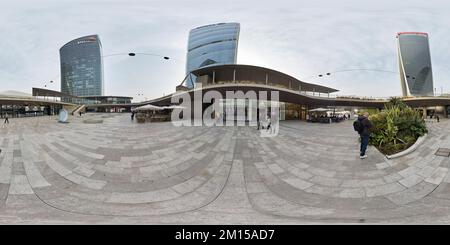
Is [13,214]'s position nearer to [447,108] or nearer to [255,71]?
[255,71]

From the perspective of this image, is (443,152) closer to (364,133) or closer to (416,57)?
(364,133)

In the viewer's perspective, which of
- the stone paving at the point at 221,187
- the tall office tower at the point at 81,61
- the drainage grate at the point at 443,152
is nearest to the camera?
the stone paving at the point at 221,187

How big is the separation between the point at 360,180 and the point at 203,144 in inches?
228

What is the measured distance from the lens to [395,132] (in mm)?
7621

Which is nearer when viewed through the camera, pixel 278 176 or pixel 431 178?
pixel 431 178

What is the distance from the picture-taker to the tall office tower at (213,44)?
5575 cm

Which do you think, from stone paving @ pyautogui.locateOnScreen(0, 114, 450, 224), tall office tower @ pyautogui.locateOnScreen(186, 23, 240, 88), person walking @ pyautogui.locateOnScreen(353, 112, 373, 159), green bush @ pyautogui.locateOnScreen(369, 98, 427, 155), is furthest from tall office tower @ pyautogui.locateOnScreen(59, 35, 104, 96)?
green bush @ pyautogui.locateOnScreen(369, 98, 427, 155)

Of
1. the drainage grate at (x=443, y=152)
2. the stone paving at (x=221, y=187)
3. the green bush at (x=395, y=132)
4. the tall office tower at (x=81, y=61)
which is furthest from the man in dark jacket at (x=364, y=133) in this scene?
the tall office tower at (x=81, y=61)

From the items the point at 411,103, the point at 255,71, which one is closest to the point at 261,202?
the point at 255,71

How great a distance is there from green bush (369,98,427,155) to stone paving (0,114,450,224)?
0.62 metres

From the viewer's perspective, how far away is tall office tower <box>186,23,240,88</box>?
55.8 meters

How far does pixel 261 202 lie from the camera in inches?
170

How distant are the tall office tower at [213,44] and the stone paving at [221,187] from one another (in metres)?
51.0

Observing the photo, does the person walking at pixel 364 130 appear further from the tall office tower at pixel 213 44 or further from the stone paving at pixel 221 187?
the tall office tower at pixel 213 44
